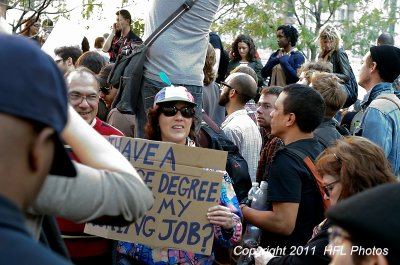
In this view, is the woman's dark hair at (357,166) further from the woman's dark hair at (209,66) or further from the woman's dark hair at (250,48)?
the woman's dark hair at (250,48)

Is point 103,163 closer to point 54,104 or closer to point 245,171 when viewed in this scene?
point 54,104

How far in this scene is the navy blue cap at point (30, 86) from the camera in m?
1.65

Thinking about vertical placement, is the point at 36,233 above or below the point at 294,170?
above

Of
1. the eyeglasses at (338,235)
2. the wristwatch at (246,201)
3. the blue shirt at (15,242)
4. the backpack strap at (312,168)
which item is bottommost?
the wristwatch at (246,201)

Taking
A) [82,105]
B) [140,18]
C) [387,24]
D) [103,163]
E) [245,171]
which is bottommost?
[387,24]

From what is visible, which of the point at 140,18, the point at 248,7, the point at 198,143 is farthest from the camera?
the point at 248,7

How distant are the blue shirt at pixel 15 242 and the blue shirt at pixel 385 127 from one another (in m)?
5.68

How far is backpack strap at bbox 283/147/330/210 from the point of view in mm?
5379

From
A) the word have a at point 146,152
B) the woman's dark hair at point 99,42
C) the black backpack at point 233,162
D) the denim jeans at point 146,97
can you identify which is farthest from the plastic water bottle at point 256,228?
the woman's dark hair at point 99,42

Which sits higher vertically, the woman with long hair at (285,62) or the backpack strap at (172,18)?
the backpack strap at (172,18)

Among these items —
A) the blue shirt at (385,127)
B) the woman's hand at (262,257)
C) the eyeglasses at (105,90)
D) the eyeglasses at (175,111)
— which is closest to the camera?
the woman's hand at (262,257)

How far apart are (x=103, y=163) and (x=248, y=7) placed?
21.3 m

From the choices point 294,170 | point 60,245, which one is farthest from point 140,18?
point 60,245

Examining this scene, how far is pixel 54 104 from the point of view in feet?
5.73
